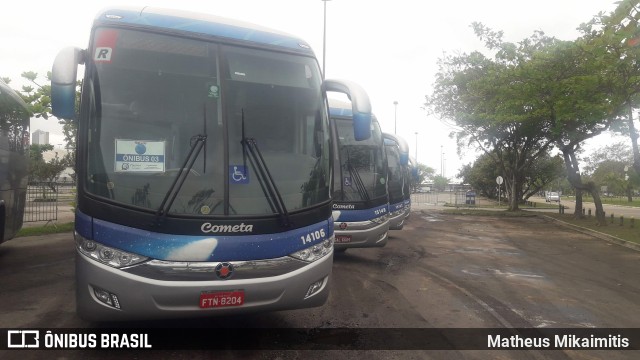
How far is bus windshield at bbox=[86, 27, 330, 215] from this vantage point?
167 inches

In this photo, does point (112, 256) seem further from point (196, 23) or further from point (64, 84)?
point (196, 23)

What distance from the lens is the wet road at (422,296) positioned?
4.98 metres

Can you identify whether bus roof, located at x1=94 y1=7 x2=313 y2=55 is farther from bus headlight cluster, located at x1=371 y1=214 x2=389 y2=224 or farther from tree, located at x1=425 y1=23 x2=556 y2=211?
tree, located at x1=425 y1=23 x2=556 y2=211

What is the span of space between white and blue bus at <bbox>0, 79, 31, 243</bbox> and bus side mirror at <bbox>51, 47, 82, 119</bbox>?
17.7 ft

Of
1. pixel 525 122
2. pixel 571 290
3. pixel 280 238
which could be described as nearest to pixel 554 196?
pixel 525 122

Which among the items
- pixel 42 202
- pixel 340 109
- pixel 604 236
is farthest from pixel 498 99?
pixel 42 202

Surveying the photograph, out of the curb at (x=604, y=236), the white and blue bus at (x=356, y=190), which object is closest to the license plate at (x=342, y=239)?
the white and blue bus at (x=356, y=190)

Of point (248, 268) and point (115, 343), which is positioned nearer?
point (248, 268)

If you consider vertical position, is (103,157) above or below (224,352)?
above

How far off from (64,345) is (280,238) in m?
2.60

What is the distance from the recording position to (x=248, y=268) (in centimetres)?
430

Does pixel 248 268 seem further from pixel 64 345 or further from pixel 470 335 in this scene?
pixel 470 335

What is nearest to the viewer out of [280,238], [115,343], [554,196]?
[280,238]

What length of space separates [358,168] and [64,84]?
6.59 metres
